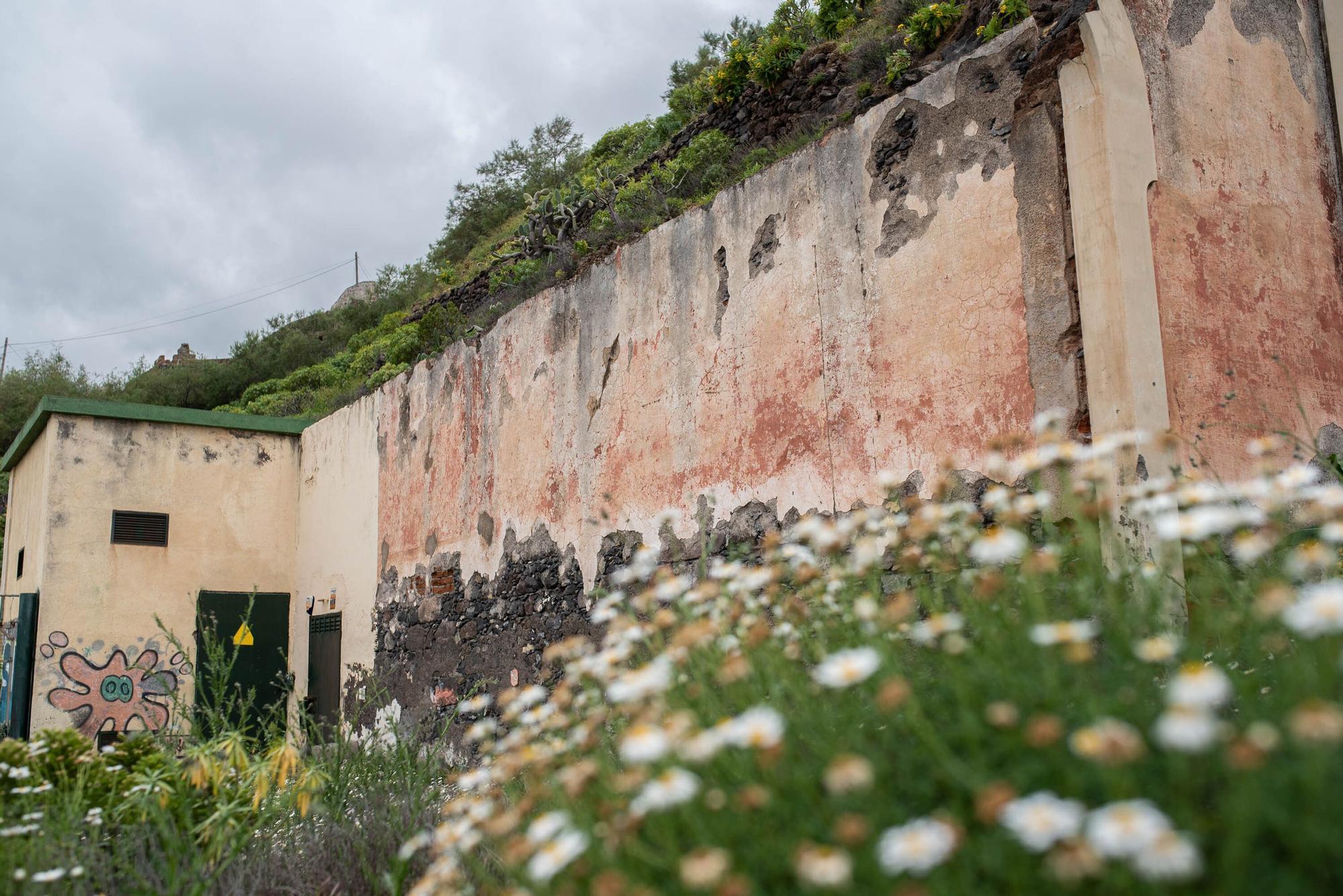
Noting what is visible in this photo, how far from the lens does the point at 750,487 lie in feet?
17.2

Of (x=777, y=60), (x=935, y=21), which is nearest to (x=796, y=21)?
(x=777, y=60)

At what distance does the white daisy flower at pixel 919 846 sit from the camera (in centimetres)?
126

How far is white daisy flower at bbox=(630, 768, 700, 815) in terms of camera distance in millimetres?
1465

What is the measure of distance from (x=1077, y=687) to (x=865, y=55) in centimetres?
600

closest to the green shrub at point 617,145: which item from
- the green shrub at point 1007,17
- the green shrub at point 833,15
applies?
the green shrub at point 833,15

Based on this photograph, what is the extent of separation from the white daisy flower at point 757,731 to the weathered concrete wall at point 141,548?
329 inches

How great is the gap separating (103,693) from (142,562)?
1.25m

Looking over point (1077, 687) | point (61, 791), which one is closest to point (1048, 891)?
point (1077, 687)

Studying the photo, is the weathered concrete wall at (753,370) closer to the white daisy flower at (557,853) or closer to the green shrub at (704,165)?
the green shrub at (704,165)

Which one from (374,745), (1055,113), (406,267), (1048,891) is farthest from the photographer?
(406,267)

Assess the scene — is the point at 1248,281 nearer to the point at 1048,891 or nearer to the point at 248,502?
the point at 1048,891

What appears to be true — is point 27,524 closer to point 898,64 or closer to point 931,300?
point 898,64

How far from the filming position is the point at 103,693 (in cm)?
925

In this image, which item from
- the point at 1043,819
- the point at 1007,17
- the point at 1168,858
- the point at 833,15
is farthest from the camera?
the point at 833,15
